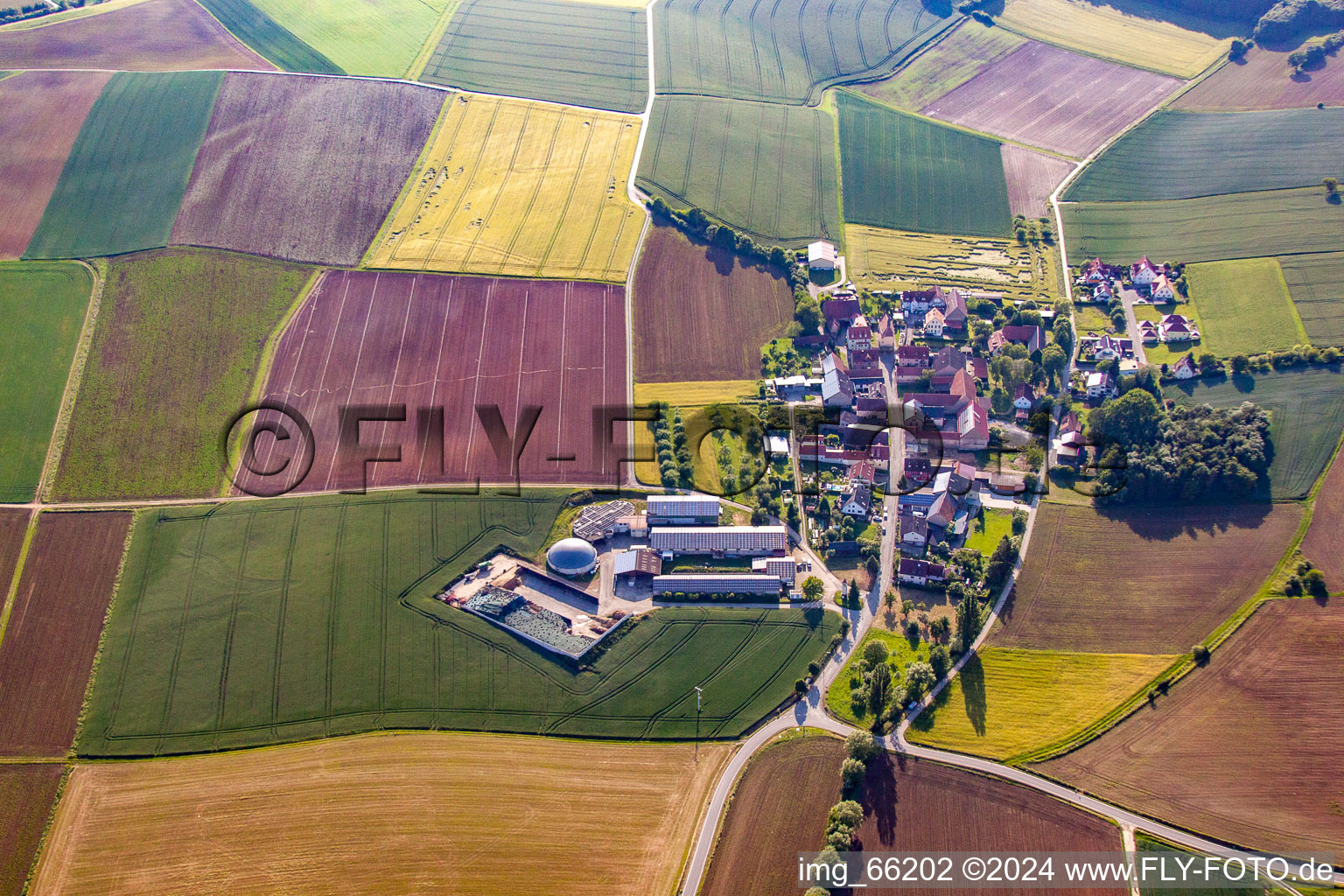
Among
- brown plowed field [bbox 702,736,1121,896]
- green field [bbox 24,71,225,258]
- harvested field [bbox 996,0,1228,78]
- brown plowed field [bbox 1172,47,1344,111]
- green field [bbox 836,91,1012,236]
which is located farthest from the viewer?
harvested field [bbox 996,0,1228,78]

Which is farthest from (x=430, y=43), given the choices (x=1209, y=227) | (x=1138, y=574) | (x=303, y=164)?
(x=1138, y=574)

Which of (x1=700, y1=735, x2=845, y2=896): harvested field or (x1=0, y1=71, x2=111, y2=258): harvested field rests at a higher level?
(x1=0, y1=71, x2=111, y2=258): harvested field

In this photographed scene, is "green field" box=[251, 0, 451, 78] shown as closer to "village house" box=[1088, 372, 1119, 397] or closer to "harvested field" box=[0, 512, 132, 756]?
"harvested field" box=[0, 512, 132, 756]

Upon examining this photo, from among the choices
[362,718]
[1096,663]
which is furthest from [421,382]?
[1096,663]

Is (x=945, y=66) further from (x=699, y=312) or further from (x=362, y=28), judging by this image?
(x=362, y=28)

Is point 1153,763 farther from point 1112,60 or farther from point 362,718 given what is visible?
point 1112,60

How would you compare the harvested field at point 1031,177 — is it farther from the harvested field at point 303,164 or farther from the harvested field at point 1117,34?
the harvested field at point 303,164
